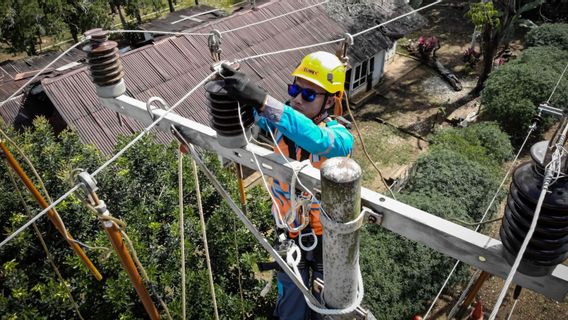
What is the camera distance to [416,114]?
18.4 m

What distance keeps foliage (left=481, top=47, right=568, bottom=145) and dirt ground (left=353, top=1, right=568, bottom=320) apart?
2.34m

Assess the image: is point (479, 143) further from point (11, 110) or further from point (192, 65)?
point (11, 110)

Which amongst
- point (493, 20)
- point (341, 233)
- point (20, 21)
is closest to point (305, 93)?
point (341, 233)

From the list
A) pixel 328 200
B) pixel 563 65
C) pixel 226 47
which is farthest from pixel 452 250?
pixel 563 65

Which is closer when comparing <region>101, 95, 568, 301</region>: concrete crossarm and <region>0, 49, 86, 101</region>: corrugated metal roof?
<region>101, 95, 568, 301</region>: concrete crossarm

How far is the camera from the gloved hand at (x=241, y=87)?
2859 mm

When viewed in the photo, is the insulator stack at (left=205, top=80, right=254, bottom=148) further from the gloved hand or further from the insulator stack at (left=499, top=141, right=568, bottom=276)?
the insulator stack at (left=499, top=141, right=568, bottom=276)

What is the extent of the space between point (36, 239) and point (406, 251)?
275 inches

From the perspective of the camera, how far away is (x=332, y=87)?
176 inches

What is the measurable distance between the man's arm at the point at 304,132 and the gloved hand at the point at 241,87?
0.40 ft

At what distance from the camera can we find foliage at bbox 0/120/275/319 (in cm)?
549

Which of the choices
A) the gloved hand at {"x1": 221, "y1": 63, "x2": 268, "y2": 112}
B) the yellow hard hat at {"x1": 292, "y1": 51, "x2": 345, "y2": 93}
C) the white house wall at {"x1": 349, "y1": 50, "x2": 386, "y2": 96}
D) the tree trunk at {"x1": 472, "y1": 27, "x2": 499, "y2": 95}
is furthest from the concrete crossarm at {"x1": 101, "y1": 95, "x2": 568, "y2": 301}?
the tree trunk at {"x1": 472, "y1": 27, "x2": 499, "y2": 95}

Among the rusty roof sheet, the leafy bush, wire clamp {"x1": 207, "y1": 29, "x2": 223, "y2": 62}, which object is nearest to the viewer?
wire clamp {"x1": 207, "y1": 29, "x2": 223, "y2": 62}

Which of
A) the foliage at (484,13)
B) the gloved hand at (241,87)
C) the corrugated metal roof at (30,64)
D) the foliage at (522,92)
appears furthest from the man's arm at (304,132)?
the corrugated metal roof at (30,64)
